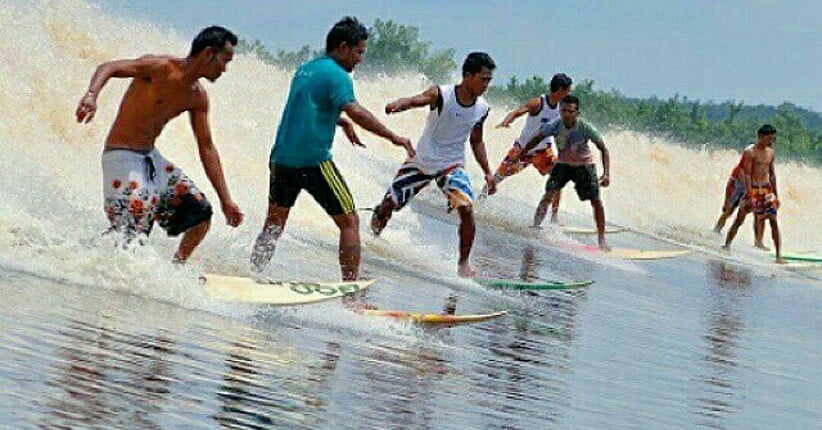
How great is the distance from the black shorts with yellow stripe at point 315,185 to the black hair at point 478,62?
8.04 ft

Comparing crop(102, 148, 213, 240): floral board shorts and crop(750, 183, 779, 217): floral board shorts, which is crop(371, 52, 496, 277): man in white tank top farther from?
crop(750, 183, 779, 217): floral board shorts

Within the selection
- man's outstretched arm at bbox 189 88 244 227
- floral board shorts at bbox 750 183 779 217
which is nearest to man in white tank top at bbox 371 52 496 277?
man's outstretched arm at bbox 189 88 244 227

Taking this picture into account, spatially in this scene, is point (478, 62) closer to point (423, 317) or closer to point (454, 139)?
point (454, 139)

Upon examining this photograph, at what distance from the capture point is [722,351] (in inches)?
402

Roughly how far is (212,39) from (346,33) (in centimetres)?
101

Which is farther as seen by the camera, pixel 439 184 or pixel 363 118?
pixel 439 184

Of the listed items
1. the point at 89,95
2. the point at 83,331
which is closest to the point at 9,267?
the point at 89,95

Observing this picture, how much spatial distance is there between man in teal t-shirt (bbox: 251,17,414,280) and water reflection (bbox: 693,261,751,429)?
213 cm

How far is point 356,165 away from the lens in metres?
25.5

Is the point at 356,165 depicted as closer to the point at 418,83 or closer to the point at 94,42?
the point at 94,42

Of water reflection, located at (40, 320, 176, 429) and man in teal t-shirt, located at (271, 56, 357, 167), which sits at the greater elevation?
man in teal t-shirt, located at (271, 56, 357, 167)

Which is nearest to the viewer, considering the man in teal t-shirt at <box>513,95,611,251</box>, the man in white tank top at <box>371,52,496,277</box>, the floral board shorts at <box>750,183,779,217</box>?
the man in white tank top at <box>371,52,496,277</box>

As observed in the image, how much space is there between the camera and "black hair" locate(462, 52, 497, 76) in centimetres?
1126

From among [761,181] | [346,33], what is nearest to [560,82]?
[761,181]
